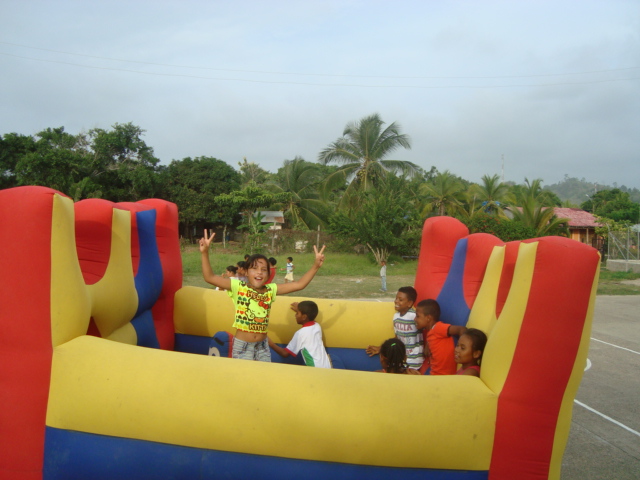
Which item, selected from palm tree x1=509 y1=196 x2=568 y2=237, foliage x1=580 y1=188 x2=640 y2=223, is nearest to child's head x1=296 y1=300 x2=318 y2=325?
palm tree x1=509 y1=196 x2=568 y2=237

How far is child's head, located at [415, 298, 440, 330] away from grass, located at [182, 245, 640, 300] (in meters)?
8.21

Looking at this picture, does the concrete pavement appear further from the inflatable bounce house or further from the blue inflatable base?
the blue inflatable base

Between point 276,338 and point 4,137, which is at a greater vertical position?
point 4,137

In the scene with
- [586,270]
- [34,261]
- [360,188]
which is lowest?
[34,261]

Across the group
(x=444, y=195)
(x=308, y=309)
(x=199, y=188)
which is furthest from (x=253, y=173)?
(x=308, y=309)

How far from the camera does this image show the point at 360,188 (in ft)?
80.9

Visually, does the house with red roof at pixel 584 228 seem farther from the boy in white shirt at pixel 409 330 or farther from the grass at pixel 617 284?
the boy in white shirt at pixel 409 330

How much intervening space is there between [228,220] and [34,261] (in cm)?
2426

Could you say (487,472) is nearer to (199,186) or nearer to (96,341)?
(96,341)

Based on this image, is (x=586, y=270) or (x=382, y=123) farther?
(x=382, y=123)

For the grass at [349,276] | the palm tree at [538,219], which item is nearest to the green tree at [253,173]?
the grass at [349,276]

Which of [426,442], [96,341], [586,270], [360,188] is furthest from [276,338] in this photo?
[360,188]

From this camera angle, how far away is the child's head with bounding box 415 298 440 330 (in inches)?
147

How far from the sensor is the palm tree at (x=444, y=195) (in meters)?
24.7
